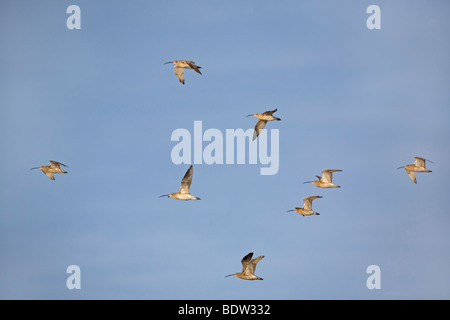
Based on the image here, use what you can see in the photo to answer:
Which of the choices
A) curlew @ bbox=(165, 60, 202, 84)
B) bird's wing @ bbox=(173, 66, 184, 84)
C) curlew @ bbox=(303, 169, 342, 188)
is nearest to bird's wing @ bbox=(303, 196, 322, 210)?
curlew @ bbox=(303, 169, 342, 188)

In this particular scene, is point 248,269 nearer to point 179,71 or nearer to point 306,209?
point 306,209

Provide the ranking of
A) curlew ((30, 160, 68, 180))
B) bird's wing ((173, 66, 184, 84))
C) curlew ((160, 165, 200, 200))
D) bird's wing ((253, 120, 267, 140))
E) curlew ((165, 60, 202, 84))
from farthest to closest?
curlew ((30, 160, 68, 180)), bird's wing ((253, 120, 267, 140)), bird's wing ((173, 66, 184, 84)), curlew ((165, 60, 202, 84)), curlew ((160, 165, 200, 200))

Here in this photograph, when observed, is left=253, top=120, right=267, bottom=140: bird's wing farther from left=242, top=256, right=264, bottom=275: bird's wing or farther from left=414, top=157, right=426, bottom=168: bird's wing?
left=414, top=157, right=426, bottom=168: bird's wing

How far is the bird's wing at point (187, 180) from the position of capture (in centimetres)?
5466

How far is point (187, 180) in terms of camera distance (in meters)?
54.7

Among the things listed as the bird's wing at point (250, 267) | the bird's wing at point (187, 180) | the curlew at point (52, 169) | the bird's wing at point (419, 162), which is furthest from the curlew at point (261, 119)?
the curlew at point (52, 169)

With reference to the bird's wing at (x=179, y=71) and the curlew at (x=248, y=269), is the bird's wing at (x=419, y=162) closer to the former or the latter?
the curlew at (x=248, y=269)

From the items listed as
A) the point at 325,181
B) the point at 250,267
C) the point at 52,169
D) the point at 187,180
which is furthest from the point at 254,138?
the point at 52,169

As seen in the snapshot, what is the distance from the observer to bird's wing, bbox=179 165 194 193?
54656 mm

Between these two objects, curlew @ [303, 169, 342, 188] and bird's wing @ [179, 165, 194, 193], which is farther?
curlew @ [303, 169, 342, 188]

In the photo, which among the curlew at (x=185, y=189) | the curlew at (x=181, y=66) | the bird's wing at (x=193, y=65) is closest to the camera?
the curlew at (x=185, y=189)
